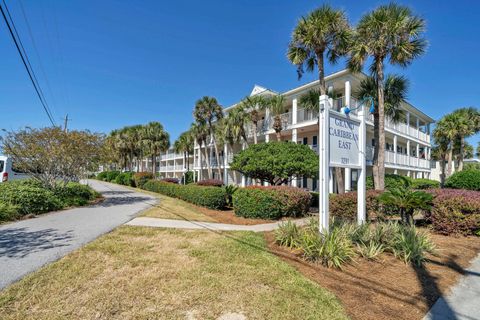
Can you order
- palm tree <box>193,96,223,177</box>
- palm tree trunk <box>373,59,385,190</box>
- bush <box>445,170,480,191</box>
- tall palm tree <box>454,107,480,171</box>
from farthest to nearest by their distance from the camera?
palm tree <box>193,96,223,177</box> → tall palm tree <box>454,107,480,171</box> → bush <box>445,170,480,191</box> → palm tree trunk <box>373,59,385,190</box>

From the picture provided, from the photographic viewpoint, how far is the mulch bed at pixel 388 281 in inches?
131

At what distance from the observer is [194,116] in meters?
28.7

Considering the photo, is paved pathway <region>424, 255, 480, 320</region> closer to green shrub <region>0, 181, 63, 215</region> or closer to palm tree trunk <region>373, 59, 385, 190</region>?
palm tree trunk <region>373, 59, 385, 190</region>

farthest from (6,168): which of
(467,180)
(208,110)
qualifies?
(467,180)

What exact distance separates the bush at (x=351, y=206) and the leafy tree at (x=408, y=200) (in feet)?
4.16

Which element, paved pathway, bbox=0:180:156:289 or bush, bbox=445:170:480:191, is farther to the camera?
bush, bbox=445:170:480:191

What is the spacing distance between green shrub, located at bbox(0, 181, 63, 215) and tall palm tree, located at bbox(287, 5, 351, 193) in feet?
45.5

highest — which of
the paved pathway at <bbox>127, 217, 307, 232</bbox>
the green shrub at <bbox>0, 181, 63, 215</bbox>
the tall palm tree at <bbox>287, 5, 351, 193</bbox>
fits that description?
the tall palm tree at <bbox>287, 5, 351, 193</bbox>

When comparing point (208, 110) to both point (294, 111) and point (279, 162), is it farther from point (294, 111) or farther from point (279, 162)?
point (279, 162)

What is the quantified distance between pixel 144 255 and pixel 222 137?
21.3 m

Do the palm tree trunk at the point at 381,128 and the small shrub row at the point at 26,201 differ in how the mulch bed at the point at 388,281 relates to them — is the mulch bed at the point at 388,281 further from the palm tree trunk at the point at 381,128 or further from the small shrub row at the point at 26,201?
the small shrub row at the point at 26,201

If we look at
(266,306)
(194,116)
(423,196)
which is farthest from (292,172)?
(194,116)

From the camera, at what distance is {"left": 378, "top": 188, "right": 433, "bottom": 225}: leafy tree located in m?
7.02

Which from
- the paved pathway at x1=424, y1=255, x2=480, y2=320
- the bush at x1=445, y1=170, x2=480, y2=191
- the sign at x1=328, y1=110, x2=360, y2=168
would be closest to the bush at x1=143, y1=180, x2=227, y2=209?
the sign at x1=328, y1=110, x2=360, y2=168
